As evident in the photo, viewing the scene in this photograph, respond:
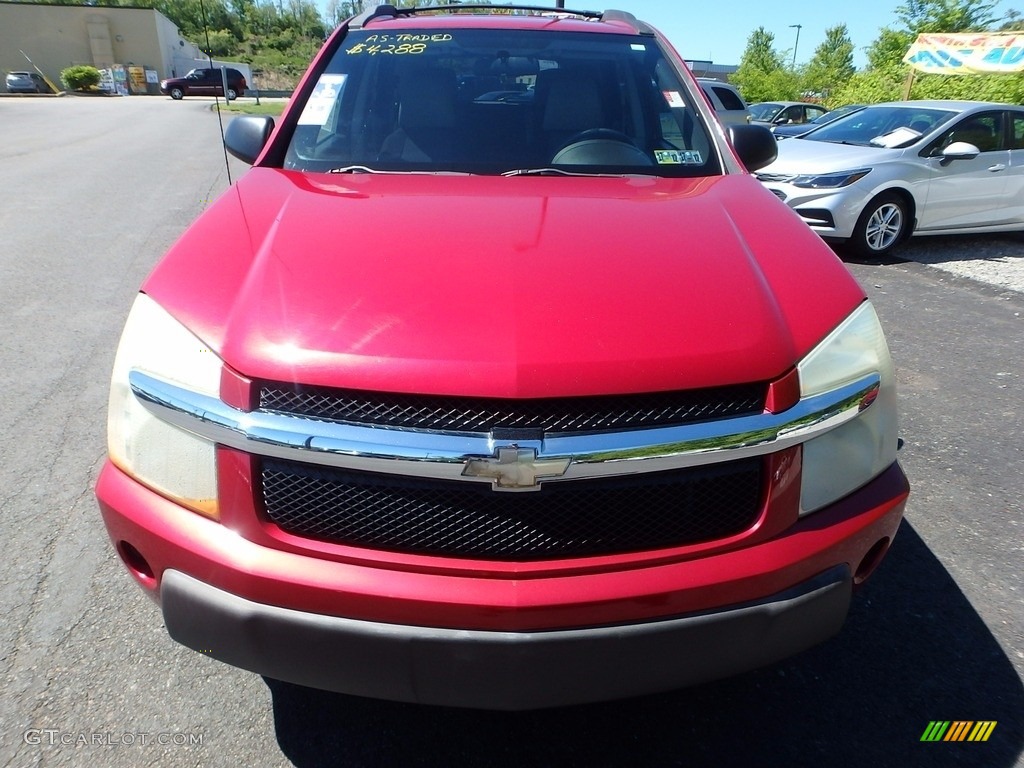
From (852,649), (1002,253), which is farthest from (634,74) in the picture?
(1002,253)

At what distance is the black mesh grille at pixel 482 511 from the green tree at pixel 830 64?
3381cm

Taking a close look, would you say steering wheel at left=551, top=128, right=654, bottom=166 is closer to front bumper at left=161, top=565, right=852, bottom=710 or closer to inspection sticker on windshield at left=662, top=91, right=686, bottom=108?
inspection sticker on windshield at left=662, top=91, right=686, bottom=108

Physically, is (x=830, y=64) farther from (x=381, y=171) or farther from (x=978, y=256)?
(x=381, y=171)

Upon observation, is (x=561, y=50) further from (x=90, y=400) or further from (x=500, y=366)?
(x=90, y=400)

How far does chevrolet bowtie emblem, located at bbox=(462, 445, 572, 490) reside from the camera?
1489 mm

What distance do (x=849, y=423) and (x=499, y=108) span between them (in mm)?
1833

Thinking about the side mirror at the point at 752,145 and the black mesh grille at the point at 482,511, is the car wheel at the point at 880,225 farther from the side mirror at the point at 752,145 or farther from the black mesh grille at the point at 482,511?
the black mesh grille at the point at 482,511

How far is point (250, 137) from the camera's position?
293cm

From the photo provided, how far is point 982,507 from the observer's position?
3215 mm

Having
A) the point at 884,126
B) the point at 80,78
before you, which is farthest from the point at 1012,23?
the point at 80,78

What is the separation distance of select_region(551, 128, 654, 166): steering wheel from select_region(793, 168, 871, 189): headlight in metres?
5.65

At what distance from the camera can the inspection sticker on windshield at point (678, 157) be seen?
2.79 m

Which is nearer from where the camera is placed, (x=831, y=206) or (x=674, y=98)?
(x=674, y=98)

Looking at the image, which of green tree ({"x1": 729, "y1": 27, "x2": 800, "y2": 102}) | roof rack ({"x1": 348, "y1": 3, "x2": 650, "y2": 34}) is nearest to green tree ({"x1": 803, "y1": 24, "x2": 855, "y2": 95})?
green tree ({"x1": 729, "y1": 27, "x2": 800, "y2": 102})
